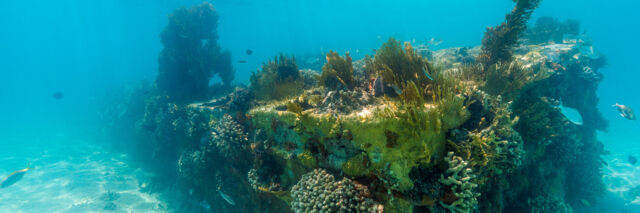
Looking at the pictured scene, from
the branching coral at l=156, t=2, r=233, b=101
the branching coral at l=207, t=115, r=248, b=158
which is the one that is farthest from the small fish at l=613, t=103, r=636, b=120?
the branching coral at l=156, t=2, r=233, b=101

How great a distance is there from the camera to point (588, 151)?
40.1ft

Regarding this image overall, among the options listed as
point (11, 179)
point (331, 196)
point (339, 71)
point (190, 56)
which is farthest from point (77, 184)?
point (331, 196)

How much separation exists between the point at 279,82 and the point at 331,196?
4998mm

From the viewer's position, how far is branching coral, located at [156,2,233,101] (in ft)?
53.5

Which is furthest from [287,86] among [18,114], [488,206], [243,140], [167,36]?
[18,114]

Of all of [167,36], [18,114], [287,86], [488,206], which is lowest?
[488,206]

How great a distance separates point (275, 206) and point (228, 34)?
14825cm

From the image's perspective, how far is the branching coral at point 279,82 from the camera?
7.48 metres

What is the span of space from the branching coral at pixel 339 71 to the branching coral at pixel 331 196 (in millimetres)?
2531

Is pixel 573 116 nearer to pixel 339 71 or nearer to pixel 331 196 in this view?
pixel 339 71

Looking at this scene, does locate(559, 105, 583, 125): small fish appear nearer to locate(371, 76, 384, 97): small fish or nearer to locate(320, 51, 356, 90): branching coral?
locate(371, 76, 384, 97): small fish

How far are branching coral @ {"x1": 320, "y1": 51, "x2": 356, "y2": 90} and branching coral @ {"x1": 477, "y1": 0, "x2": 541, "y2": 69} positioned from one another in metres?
4.46

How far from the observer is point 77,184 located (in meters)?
14.7

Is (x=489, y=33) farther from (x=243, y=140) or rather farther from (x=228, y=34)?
(x=228, y=34)
